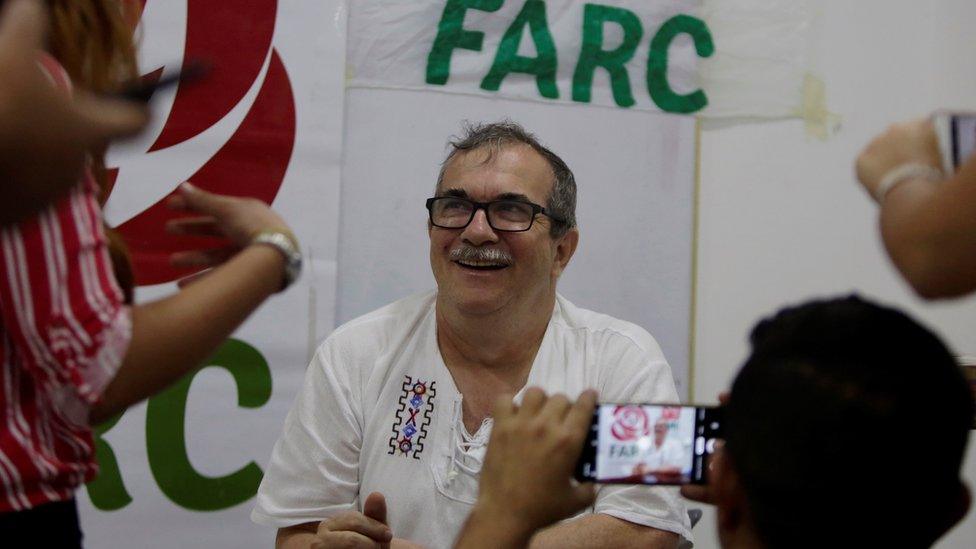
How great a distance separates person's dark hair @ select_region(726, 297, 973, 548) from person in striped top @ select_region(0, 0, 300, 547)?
413 millimetres

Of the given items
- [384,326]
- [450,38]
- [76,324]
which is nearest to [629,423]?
[76,324]

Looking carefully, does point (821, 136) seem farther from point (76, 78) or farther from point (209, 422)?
point (76, 78)

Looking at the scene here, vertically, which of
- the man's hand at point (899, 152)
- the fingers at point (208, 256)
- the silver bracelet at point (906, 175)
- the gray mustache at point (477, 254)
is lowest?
the fingers at point (208, 256)

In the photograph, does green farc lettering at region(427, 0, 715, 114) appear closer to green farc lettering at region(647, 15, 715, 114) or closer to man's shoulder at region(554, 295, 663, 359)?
green farc lettering at region(647, 15, 715, 114)

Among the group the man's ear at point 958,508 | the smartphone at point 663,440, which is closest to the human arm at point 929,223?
the man's ear at point 958,508

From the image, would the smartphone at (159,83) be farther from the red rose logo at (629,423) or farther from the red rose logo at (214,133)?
the red rose logo at (214,133)

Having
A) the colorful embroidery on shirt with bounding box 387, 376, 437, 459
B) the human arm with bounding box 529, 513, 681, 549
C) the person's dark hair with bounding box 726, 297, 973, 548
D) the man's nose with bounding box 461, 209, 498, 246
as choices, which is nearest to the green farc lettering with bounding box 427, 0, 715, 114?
the man's nose with bounding box 461, 209, 498, 246

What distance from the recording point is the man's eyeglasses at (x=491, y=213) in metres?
Result: 1.71

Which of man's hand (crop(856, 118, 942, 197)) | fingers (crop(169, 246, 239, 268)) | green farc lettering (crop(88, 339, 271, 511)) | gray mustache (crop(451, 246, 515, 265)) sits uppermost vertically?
man's hand (crop(856, 118, 942, 197))

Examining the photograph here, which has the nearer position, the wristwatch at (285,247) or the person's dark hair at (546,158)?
the wristwatch at (285,247)

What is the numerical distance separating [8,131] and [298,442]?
1.10m

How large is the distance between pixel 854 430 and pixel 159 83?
57 cm

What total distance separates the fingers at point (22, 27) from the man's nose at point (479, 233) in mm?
1115

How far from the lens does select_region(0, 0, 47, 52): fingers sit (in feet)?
1.84
